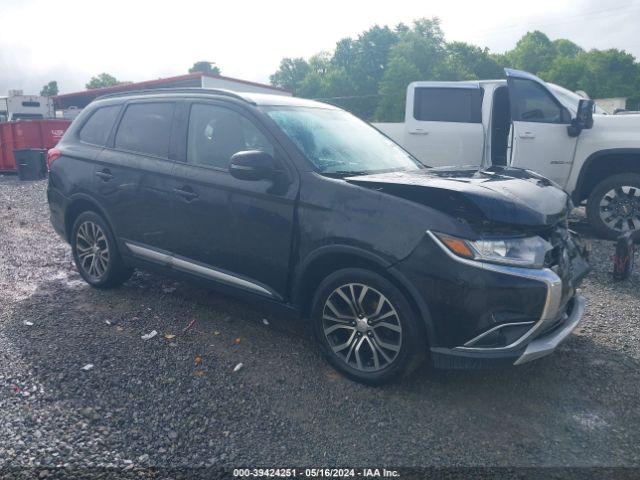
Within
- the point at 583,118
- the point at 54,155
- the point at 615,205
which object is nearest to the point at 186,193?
the point at 54,155

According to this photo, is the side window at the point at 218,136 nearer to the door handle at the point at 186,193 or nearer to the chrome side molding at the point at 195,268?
the door handle at the point at 186,193

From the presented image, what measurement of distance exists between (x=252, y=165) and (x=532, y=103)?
5.54 m

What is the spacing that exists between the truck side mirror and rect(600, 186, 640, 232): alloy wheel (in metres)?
0.92

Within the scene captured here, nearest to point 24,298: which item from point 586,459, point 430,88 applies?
point 586,459

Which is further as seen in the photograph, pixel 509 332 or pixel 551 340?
pixel 551 340

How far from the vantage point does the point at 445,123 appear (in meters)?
8.75

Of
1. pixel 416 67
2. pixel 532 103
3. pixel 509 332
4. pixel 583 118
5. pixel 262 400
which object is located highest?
pixel 416 67

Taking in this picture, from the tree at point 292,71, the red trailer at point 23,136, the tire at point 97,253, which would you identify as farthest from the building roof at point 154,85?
the tree at point 292,71

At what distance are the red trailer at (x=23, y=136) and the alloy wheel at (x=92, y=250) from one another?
47.6 ft

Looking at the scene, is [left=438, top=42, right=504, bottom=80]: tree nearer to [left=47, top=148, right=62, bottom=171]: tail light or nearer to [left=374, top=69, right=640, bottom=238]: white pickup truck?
[left=374, top=69, right=640, bottom=238]: white pickup truck

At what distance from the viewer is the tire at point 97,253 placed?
4.95 m

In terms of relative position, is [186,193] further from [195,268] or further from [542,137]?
[542,137]

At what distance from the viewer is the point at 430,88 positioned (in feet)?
29.3

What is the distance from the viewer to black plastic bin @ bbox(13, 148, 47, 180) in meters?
16.2
